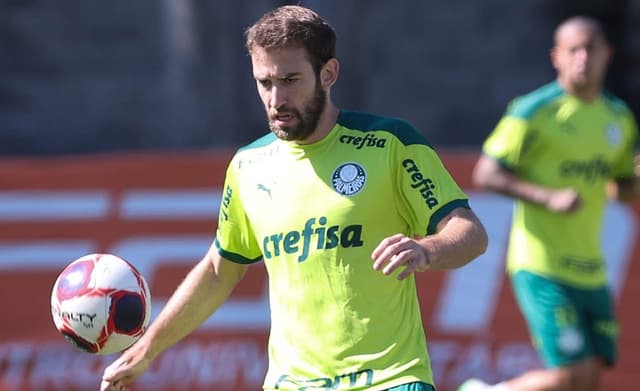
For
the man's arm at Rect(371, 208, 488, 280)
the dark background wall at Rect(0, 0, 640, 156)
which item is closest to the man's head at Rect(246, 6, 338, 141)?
the man's arm at Rect(371, 208, 488, 280)

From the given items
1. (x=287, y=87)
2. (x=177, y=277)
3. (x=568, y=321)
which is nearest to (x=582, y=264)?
(x=568, y=321)

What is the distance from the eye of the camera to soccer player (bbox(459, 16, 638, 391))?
30.6 feet

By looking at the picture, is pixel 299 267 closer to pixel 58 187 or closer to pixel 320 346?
pixel 320 346

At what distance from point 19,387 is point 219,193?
1.97 m

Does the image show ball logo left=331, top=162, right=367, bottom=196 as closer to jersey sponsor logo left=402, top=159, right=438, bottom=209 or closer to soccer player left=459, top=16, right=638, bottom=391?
jersey sponsor logo left=402, top=159, right=438, bottom=209

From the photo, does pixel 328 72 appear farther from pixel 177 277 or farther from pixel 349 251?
pixel 177 277

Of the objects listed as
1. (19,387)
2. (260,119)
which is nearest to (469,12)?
(260,119)

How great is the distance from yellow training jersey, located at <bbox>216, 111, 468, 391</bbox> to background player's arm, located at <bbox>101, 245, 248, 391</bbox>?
33 cm

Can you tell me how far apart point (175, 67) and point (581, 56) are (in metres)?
6.17

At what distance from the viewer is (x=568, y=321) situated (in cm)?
929

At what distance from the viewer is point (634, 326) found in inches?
420

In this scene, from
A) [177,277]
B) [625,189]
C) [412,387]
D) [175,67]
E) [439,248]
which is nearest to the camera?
[439,248]

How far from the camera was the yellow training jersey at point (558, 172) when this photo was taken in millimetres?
9484

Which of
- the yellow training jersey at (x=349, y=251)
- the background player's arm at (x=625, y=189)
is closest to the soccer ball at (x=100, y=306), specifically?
the yellow training jersey at (x=349, y=251)
